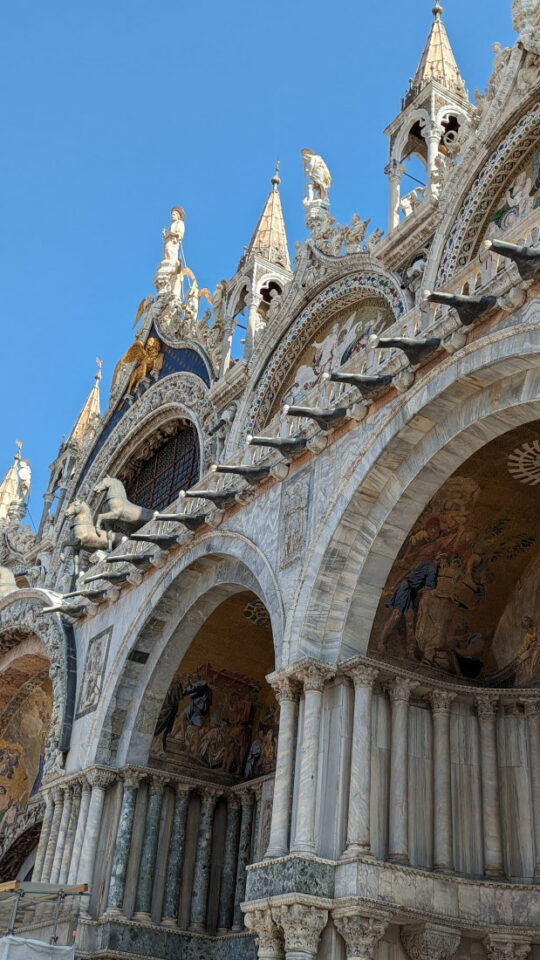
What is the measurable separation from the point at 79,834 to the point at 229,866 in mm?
1804

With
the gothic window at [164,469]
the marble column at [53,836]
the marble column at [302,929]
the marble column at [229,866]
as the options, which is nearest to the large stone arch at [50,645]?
the marble column at [53,836]

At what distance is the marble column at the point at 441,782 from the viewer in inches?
345

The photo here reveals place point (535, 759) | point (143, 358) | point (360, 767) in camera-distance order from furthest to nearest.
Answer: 1. point (143, 358)
2. point (535, 759)
3. point (360, 767)

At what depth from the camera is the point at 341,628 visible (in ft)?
30.3

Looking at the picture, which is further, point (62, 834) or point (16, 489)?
point (16, 489)

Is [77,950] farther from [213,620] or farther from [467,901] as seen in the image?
[467,901]

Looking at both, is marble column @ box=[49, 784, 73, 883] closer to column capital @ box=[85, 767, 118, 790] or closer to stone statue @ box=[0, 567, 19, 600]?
column capital @ box=[85, 767, 118, 790]

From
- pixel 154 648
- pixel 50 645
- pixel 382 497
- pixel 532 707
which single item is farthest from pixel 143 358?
pixel 532 707

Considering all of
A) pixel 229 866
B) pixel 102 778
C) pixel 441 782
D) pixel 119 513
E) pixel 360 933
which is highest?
pixel 119 513

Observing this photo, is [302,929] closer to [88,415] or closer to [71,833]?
[71,833]

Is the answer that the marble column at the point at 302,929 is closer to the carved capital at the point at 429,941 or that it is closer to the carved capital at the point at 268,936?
the carved capital at the point at 268,936

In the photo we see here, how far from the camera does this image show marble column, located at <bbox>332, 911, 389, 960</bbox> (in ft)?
25.6

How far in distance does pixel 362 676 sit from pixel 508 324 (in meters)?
3.23

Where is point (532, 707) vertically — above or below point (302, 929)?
above
